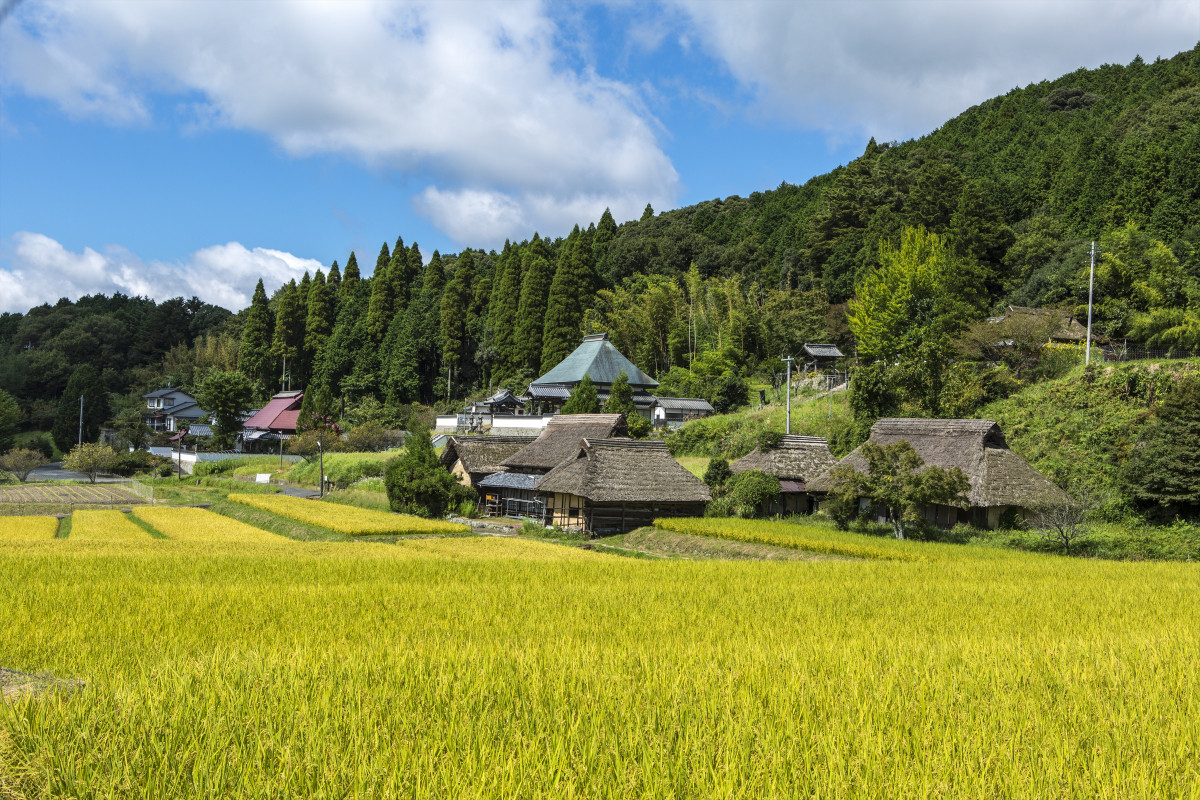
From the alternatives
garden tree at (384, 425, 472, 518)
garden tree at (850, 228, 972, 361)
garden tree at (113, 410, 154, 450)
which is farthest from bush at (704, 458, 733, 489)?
garden tree at (113, 410, 154, 450)

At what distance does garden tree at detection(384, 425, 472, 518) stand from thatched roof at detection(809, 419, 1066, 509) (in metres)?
13.7

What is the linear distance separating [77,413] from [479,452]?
45.4 meters

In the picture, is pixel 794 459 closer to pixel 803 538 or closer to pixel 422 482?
pixel 803 538

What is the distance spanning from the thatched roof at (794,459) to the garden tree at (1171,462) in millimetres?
9217

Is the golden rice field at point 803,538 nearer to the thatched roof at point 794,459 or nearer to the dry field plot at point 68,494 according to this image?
the thatched roof at point 794,459

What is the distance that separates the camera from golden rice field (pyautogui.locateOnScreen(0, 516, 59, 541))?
2119 cm

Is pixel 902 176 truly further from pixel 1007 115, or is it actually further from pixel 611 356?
pixel 611 356

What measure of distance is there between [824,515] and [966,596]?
14.0 meters

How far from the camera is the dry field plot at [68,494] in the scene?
110 feet

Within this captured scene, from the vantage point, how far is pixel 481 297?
61.7 metres

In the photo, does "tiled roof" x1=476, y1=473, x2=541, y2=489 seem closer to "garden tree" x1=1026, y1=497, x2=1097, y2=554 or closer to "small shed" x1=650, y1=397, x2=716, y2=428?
"small shed" x1=650, y1=397, x2=716, y2=428

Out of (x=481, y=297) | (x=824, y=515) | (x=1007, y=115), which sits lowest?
(x=824, y=515)

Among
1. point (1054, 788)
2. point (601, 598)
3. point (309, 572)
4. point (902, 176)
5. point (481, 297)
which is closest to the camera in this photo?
point (1054, 788)

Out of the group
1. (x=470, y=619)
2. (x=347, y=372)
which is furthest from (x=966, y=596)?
(x=347, y=372)
